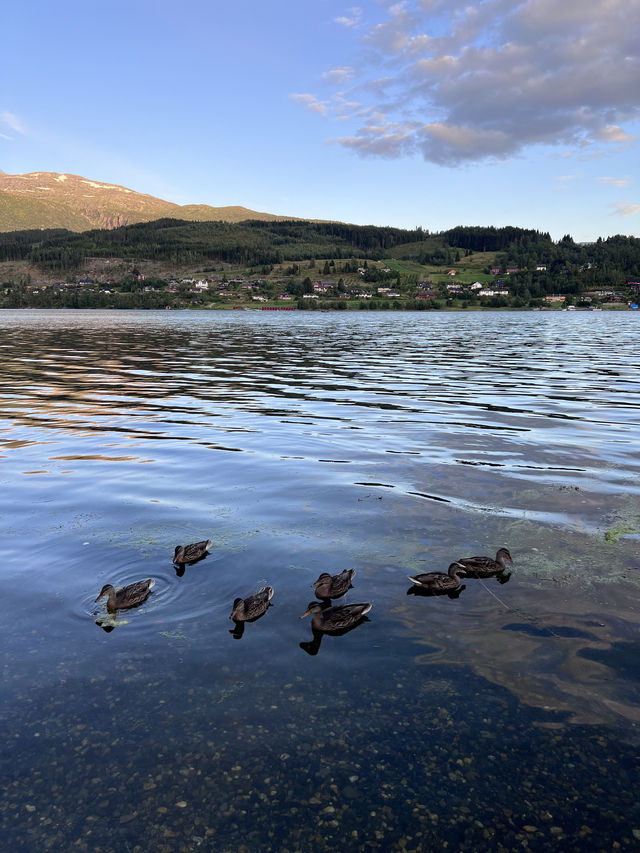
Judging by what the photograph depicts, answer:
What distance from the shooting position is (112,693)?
7.23 metres

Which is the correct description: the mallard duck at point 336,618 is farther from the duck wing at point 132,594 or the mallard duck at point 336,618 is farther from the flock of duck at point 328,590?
the duck wing at point 132,594

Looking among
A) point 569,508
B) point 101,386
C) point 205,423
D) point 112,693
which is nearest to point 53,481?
point 205,423

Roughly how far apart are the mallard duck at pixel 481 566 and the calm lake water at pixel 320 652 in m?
0.29

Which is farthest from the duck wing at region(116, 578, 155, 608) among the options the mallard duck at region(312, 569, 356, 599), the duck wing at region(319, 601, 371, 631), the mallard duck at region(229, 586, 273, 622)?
the duck wing at region(319, 601, 371, 631)

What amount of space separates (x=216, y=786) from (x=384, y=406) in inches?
957

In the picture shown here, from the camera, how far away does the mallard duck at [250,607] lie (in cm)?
901

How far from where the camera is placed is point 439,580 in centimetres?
993

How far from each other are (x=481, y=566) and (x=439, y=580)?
1.10 meters

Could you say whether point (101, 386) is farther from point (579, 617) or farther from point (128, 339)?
point (128, 339)

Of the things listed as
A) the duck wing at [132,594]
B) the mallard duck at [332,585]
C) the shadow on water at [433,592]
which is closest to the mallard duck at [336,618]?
the mallard duck at [332,585]

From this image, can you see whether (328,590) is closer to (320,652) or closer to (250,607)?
(250,607)

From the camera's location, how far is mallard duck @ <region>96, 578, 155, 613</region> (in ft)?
30.6

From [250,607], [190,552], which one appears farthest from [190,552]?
[250,607]

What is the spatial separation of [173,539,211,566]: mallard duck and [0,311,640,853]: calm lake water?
0.20 metres
